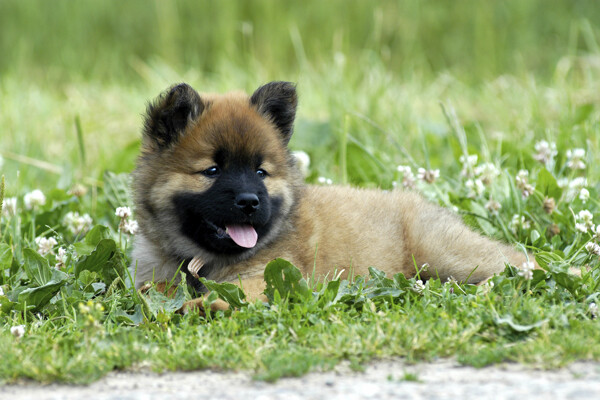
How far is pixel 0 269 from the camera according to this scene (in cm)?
434

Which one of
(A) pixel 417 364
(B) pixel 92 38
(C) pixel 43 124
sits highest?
A: (B) pixel 92 38

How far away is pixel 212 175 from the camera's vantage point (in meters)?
3.93

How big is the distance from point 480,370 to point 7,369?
1.73 meters

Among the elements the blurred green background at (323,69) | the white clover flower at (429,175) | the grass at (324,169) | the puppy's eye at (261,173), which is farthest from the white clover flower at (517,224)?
the puppy's eye at (261,173)

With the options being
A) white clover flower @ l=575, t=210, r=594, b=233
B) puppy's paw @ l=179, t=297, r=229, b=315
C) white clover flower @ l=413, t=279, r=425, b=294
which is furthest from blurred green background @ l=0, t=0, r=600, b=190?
puppy's paw @ l=179, t=297, r=229, b=315

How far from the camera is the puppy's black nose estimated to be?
3.81 meters

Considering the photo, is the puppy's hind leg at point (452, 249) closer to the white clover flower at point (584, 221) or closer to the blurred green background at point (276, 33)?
the white clover flower at point (584, 221)

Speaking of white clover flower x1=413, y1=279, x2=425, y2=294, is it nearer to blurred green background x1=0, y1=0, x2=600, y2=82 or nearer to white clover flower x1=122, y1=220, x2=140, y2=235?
white clover flower x1=122, y1=220, x2=140, y2=235

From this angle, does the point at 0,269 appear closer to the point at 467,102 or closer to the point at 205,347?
the point at 205,347

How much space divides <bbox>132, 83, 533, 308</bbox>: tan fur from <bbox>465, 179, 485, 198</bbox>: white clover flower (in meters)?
0.44

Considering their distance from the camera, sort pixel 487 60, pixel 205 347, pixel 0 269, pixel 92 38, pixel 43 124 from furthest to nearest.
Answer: pixel 92 38 < pixel 487 60 < pixel 43 124 < pixel 0 269 < pixel 205 347

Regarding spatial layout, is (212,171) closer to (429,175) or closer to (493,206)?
(429,175)

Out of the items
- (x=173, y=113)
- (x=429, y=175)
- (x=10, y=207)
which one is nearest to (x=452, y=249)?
(x=429, y=175)

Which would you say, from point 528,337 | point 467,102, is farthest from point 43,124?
point 528,337
